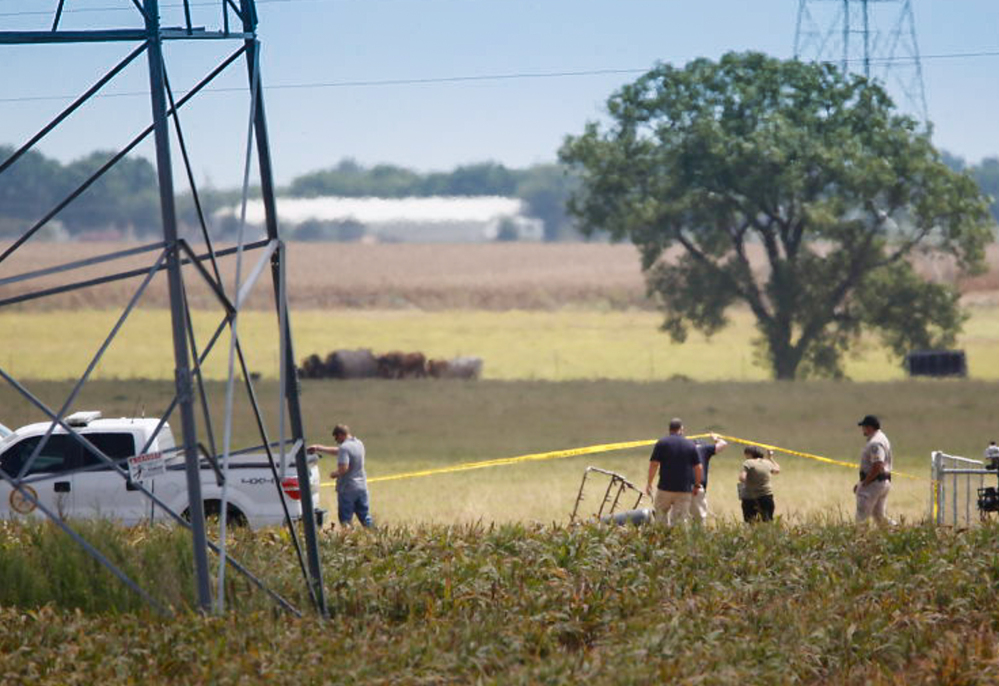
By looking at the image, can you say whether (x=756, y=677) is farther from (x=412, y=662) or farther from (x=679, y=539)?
(x=679, y=539)

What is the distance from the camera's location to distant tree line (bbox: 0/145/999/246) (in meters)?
61.8

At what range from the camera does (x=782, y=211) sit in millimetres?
57625

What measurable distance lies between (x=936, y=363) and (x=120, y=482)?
41.0 meters

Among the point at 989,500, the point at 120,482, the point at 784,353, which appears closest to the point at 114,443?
the point at 120,482

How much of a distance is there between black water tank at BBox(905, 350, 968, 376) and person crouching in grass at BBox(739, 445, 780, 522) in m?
37.4

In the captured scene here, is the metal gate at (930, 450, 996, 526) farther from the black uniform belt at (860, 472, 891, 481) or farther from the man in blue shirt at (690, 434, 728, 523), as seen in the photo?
the man in blue shirt at (690, 434, 728, 523)

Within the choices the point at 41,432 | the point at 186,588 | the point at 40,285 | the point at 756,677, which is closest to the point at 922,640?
the point at 756,677

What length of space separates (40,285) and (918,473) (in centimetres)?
3589

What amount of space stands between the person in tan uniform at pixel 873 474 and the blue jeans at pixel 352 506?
5.84 metres

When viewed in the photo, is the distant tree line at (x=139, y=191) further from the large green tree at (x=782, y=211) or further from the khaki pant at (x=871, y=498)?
the khaki pant at (x=871, y=498)

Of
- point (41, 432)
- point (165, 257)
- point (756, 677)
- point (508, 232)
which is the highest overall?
point (508, 232)

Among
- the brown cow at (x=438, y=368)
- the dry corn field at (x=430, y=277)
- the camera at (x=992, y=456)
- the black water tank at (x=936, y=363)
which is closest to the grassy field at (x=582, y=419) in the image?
the black water tank at (x=936, y=363)

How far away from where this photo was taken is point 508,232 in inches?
2857

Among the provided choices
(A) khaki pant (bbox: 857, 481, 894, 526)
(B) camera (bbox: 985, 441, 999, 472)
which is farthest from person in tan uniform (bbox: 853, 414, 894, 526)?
(B) camera (bbox: 985, 441, 999, 472)
